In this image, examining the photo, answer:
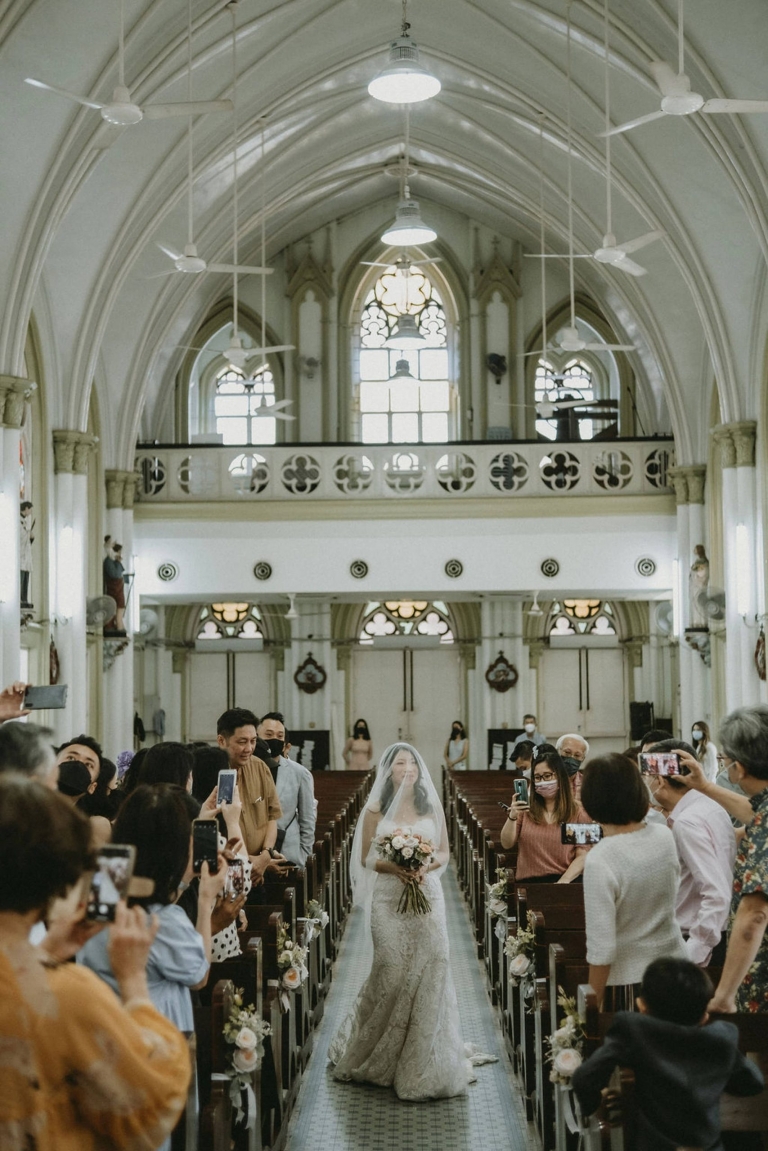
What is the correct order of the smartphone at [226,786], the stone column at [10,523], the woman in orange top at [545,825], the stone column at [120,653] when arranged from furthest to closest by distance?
the stone column at [120,653], the stone column at [10,523], the woman in orange top at [545,825], the smartphone at [226,786]

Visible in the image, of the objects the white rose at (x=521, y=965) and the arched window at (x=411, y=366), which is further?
the arched window at (x=411, y=366)

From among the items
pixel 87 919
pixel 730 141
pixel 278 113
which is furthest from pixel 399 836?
pixel 278 113

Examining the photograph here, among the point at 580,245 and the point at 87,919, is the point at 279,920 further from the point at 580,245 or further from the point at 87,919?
the point at 580,245

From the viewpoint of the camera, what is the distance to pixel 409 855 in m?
6.96

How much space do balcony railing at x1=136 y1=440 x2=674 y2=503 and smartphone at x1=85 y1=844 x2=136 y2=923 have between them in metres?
18.9

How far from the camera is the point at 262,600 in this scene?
23.1m

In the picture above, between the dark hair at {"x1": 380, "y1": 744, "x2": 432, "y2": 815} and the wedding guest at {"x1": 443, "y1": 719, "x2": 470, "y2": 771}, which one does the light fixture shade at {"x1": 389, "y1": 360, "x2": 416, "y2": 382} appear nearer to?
the wedding guest at {"x1": 443, "y1": 719, "x2": 470, "y2": 771}

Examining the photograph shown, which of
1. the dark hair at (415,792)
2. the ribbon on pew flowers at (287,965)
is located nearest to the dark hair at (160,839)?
the ribbon on pew flowers at (287,965)

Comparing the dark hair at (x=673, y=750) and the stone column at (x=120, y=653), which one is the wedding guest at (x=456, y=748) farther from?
the dark hair at (x=673, y=750)

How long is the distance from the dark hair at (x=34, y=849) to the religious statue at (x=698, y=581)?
17.6m

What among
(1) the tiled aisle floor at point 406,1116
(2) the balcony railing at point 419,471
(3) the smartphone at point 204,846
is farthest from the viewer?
(2) the balcony railing at point 419,471

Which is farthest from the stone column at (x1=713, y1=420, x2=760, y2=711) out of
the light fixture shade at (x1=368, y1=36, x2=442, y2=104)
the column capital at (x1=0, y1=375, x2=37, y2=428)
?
the column capital at (x1=0, y1=375, x2=37, y2=428)

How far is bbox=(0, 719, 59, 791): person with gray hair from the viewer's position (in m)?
4.18

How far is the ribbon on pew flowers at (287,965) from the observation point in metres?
6.50
